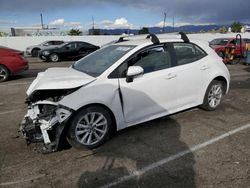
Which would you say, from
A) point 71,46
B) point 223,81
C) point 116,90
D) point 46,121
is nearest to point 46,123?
point 46,121

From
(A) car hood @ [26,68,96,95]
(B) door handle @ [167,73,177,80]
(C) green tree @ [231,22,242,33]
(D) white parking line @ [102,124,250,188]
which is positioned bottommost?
(D) white parking line @ [102,124,250,188]

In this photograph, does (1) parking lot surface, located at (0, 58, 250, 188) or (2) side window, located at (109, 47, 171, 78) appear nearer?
(1) parking lot surface, located at (0, 58, 250, 188)

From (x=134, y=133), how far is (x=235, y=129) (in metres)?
1.90

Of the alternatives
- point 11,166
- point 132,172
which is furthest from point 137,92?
point 11,166

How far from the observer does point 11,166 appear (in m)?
3.33

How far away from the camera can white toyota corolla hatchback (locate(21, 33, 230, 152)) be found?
3518mm

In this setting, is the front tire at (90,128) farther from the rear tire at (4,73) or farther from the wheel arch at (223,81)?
the rear tire at (4,73)

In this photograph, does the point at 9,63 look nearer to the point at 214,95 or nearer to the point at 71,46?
the point at 214,95

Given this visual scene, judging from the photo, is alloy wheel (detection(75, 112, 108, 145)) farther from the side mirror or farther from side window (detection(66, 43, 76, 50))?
side window (detection(66, 43, 76, 50))

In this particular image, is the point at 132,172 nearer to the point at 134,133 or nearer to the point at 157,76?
the point at 134,133

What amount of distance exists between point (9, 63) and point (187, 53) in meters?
7.54

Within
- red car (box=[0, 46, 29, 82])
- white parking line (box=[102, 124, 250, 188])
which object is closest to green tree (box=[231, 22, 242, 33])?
red car (box=[0, 46, 29, 82])

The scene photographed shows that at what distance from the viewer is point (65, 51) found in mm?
17609

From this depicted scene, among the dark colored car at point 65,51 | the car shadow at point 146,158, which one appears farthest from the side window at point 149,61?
the dark colored car at point 65,51
